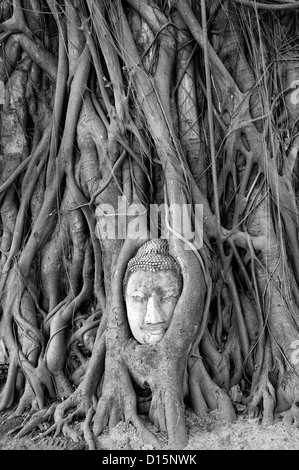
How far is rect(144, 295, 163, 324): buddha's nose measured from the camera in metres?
2.27

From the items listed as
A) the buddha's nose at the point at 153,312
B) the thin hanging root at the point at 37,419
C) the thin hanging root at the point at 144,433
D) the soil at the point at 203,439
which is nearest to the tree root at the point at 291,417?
the soil at the point at 203,439

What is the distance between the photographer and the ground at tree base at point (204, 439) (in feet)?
6.82

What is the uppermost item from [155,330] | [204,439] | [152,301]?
[152,301]

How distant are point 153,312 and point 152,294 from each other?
98 mm

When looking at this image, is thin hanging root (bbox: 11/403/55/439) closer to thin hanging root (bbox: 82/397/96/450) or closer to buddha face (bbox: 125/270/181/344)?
thin hanging root (bbox: 82/397/96/450)

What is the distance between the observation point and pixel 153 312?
7.47 ft

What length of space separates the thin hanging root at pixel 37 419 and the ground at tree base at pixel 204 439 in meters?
0.03

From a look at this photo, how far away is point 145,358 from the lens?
2270 mm

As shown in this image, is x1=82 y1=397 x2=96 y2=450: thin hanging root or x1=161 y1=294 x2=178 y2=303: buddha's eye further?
x1=161 y1=294 x2=178 y2=303: buddha's eye

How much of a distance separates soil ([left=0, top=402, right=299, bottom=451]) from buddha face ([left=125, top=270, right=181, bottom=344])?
44 cm

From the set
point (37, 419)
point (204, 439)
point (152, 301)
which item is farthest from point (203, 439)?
point (37, 419)

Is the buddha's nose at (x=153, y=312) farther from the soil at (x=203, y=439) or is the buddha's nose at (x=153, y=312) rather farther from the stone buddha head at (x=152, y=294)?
the soil at (x=203, y=439)

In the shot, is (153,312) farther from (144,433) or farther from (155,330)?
(144,433)

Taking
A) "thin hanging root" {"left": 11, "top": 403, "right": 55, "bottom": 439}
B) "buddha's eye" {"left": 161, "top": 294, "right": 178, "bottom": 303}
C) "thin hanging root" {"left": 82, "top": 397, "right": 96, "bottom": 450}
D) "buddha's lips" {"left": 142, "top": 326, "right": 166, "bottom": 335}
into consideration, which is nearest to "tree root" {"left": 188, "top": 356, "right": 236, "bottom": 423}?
"buddha's lips" {"left": 142, "top": 326, "right": 166, "bottom": 335}
